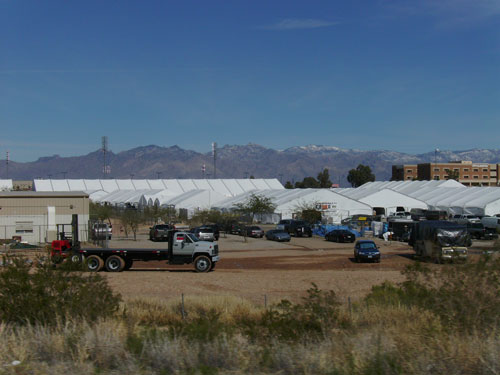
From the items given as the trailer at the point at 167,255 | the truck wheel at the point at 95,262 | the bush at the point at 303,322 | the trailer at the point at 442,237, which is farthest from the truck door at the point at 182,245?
the bush at the point at 303,322

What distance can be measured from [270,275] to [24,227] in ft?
86.3

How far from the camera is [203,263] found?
30969 millimetres

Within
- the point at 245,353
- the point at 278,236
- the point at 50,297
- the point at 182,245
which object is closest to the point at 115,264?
the point at 182,245

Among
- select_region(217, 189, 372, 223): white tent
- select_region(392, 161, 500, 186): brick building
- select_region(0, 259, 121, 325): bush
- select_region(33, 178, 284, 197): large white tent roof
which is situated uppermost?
select_region(392, 161, 500, 186): brick building

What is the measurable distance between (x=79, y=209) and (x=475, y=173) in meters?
163

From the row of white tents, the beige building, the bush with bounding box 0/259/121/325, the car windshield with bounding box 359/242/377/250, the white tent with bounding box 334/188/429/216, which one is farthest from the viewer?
the white tent with bounding box 334/188/429/216

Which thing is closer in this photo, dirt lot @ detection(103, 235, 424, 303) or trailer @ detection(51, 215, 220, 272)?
dirt lot @ detection(103, 235, 424, 303)

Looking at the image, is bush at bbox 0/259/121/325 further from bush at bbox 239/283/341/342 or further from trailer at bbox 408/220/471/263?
trailer at bbox 408/220/471/263

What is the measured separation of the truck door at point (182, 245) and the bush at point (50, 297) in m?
17.0

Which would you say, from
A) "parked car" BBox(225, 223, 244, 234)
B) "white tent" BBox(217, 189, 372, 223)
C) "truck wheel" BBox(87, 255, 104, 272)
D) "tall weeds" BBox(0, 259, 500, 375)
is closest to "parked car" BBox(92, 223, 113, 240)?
"truck wheel" BBox(87, 255, 104, 272)

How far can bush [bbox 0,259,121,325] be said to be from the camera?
12656 millimetres

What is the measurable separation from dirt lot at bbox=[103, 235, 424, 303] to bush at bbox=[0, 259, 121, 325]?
8.08 m

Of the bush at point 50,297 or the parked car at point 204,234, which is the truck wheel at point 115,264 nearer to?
the bush at point 50,297

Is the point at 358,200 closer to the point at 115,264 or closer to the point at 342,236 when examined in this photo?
the point at 342,236
